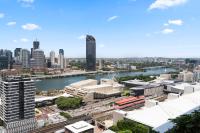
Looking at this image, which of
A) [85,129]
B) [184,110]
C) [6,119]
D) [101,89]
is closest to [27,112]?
[6,119]

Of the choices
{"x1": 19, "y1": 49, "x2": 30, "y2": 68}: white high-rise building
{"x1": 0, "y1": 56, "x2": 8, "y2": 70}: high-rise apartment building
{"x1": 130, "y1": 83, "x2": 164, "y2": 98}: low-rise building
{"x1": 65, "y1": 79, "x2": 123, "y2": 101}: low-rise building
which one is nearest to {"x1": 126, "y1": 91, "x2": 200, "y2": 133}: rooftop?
{"x1": 130, "y1": 83, "x2": 164, "y2": 98}: low-rise building

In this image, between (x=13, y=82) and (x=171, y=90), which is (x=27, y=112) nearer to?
(x=13, y=82)

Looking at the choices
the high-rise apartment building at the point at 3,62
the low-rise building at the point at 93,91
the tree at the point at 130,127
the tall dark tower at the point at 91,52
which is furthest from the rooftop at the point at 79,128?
the high-rise apartment building at the point at 3,62

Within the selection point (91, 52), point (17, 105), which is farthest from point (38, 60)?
point (17, 105)

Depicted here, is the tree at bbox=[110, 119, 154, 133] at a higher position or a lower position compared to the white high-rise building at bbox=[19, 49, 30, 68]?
lower

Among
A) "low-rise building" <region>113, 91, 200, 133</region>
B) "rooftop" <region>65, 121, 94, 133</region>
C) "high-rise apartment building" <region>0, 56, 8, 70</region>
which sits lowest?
"rooftop" <region>65, 121, 94, 133</region>

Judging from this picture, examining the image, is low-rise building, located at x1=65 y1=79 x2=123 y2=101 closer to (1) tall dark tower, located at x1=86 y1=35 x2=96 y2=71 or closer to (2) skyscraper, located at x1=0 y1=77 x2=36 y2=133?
(2) skyscraper, located at x1=0 y1=77 x2=36 y2=133
